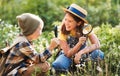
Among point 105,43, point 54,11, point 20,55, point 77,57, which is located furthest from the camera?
point 54,11

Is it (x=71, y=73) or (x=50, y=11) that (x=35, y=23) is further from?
(x=50, y=11)

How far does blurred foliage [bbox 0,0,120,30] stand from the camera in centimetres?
1112

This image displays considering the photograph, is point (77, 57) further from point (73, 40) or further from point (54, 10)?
point (54, 10)

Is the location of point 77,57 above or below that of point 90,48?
below

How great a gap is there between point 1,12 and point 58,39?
4.83 metres

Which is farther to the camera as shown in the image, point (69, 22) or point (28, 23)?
point (69, 22)

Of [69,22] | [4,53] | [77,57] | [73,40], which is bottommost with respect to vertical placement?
[77,57]

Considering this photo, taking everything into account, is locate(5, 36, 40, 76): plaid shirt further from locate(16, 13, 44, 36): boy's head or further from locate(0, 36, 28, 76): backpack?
locate(16, 13, 44, 36): boy's head

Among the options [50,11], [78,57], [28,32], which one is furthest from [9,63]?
[50,11]

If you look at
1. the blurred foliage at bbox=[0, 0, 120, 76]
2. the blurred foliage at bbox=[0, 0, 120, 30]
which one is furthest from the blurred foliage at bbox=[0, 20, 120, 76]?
the blurred foliage at bbox=[0, 0, 120, 30]

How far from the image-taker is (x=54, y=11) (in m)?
11.3

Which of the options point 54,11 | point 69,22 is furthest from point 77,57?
point 54,11

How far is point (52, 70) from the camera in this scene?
7.10 metres

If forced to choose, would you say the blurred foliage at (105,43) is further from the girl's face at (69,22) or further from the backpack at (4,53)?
the backpack at (4,53)
